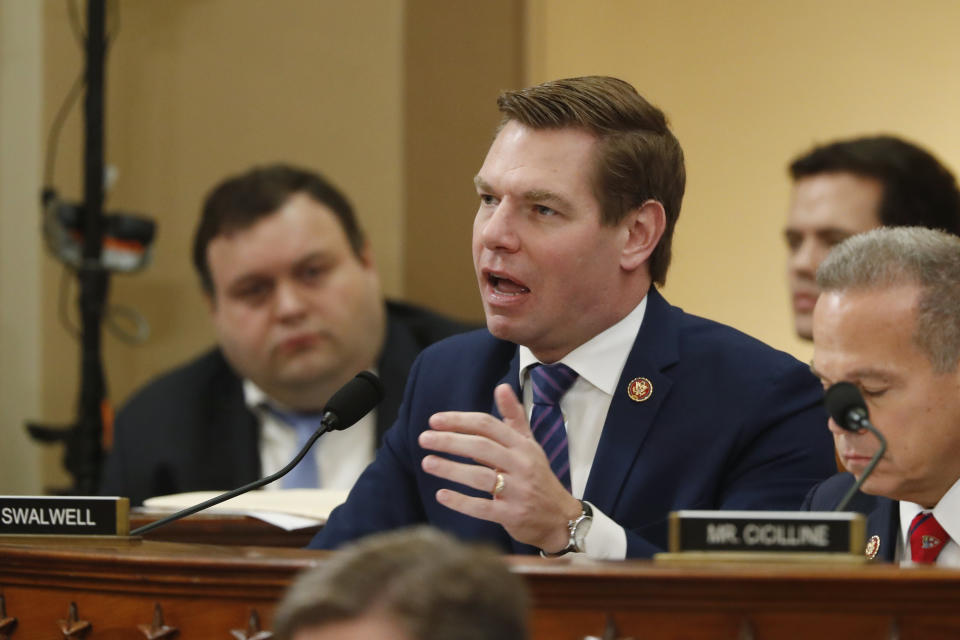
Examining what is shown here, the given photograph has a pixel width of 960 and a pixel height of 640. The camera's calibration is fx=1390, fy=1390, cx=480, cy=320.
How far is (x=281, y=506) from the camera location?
2.72 meters

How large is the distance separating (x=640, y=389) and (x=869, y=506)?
39 centimetres

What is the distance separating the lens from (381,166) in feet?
15.5

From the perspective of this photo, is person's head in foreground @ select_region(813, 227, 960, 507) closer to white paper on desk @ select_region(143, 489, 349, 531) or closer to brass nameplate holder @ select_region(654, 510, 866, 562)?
brass nameplate holder @ select_region(654, 510, 866, 562)

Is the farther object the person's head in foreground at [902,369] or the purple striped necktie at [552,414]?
the purple striped necktie at [552,414]

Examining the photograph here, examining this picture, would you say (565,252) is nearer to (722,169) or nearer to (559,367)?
(559,367)

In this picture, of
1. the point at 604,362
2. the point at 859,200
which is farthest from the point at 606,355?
the point at 859,200

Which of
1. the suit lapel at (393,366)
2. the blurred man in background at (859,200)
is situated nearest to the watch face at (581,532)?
the blurred man in background at (859,200)

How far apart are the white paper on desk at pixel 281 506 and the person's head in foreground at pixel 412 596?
67.0 inches

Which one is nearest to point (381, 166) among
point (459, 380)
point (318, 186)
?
point (318, 186)

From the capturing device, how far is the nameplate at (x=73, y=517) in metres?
2.00

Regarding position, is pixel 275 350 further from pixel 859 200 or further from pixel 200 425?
pixel 859 200

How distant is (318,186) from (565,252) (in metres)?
2.21

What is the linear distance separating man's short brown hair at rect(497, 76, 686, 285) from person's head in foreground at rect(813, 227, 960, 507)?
47cm

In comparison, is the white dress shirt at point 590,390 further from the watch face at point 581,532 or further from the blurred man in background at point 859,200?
the blurred man in background at point 859,200
